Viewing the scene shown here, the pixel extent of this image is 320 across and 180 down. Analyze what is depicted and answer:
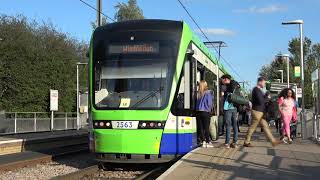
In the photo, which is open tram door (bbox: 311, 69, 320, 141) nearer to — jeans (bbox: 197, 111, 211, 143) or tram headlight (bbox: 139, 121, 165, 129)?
jeans (bbox: 197, 111, 211, 143)

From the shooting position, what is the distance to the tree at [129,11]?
72.8 meters

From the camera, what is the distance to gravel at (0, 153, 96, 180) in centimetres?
1290

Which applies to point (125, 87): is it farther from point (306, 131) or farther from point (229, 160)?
point (306, 131)

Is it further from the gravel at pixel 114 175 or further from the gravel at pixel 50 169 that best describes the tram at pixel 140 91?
the gravel at pixel 50 169

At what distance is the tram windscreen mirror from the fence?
75.0 ft

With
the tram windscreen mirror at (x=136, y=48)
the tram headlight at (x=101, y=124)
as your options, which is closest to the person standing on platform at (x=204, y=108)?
the tram windscreen mirror at (x=136, y=48)

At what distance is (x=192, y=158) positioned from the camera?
12.0 meters

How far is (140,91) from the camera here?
12.5 meters

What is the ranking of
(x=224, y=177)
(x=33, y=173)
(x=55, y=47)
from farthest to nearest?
(x=55, y=47), (x=33, y=173), (x=224, y=177)

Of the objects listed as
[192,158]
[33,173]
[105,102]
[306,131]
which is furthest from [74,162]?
[306,131]

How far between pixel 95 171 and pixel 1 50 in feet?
118

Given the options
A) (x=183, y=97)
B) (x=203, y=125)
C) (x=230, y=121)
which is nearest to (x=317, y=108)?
(x=230, y=121)

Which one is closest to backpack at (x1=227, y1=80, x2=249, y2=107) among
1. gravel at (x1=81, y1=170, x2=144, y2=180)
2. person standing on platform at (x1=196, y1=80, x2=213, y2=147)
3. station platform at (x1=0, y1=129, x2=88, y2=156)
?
person standing on platform at (x1=196, y1=80, x2=213, y2=147)

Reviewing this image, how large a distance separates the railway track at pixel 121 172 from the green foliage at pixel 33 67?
3368 cm
